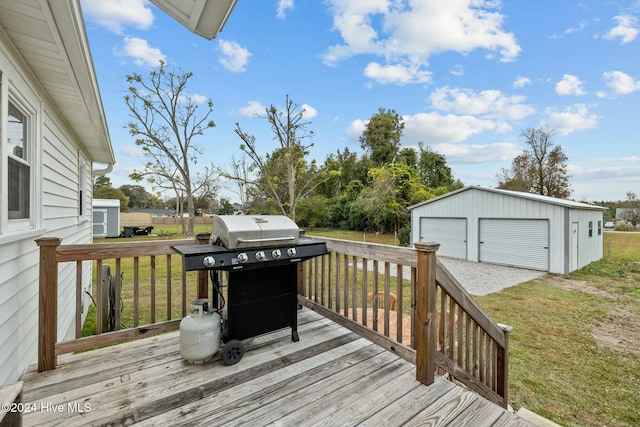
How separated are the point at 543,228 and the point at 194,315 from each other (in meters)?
11.2

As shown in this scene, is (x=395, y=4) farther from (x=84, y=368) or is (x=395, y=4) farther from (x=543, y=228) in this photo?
(x=84, y=368)

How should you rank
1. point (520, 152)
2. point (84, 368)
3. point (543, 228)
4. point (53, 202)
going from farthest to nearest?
point (520, 152)
point (543, 228)
point (53, 202)
point (84, 368)

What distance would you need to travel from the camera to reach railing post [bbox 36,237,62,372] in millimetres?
1968

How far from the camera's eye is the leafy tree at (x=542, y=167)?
833 inches

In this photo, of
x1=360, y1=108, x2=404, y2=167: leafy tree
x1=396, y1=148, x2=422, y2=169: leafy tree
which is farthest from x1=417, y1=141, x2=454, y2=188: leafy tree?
A: x1=360, y1=108, x2=404, y2=167: leafy tree

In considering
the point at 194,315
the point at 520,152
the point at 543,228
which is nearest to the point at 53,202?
the point at 194,315

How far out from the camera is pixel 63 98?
305 cm

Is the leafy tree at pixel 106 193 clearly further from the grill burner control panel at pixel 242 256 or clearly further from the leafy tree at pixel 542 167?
the leafy tree at pixel 542 167

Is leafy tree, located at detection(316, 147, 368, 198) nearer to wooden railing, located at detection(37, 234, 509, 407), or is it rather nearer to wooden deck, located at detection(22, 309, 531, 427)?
wooden railing, located at detection(37, 234, 509, 407)

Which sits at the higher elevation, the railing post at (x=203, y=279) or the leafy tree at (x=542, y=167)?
the leafy tree at (x=542, y=167)

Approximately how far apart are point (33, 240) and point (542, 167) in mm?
27588

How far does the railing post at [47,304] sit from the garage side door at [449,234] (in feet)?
38.8

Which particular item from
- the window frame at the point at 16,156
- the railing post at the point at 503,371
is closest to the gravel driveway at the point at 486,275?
the railing post at the point at 503,371

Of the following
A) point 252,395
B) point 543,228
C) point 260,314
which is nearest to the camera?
point 252,395
